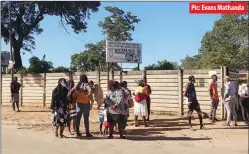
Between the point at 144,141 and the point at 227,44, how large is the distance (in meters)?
32.9

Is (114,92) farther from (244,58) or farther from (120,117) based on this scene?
(244,58)

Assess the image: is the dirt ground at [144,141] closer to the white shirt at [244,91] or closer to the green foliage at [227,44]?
the white shirt at [244,91]

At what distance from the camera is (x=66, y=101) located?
35.0ft

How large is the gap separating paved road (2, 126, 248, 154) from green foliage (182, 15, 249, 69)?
1624 cm

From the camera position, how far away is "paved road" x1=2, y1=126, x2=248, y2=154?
8.67 meters

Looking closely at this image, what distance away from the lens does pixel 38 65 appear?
24.8 meters

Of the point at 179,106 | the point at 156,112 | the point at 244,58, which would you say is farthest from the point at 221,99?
the point at 244,58

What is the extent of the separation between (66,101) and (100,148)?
2.14 metres

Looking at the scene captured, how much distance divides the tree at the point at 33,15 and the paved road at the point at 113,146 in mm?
15339
